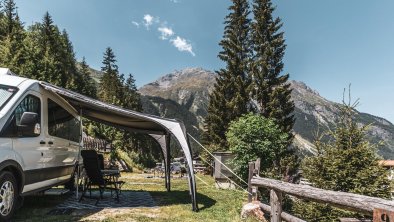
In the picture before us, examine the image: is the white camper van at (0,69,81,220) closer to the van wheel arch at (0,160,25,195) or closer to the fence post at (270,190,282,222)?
the van wheel arch at (0,160,25,195)

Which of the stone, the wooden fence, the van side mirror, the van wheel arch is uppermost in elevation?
the van side mirror

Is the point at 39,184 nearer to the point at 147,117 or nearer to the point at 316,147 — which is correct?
the point at 147,117

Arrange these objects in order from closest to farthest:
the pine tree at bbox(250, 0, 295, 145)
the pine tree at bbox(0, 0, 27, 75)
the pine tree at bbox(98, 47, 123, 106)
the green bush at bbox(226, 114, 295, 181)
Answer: the green bush at bbox(226, 114, 295, 181)
the pine tree at bbox(250, 0, 295, 145)
the pine tree at bbox(0, 0, 27, 75)
the pine tree at bbox(98, 47, 123, 106)

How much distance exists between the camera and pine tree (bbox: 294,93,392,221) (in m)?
9.59

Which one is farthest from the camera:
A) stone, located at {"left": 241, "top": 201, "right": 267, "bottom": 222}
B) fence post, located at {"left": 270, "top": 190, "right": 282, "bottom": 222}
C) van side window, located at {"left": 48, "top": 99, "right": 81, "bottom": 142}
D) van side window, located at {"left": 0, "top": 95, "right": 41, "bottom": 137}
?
stone, located at {"left": 241, "top": 201, "right": 267, "bottom": 222}

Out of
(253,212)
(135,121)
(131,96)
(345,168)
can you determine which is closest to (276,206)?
(253,212)

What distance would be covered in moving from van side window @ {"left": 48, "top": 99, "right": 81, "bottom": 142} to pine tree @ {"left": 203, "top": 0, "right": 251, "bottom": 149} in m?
26.2

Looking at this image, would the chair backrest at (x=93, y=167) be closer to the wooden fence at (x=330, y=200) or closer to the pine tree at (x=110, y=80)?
the wooden fence at (x=330, y=200)

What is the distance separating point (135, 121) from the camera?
39.6 feet

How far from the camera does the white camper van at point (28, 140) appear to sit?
19.2 ft

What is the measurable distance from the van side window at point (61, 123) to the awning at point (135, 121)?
38 cm

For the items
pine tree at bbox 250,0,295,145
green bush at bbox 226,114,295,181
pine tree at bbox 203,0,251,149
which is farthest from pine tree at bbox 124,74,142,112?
green bush at bbox 226,114,295,181

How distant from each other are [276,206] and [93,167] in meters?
5.14

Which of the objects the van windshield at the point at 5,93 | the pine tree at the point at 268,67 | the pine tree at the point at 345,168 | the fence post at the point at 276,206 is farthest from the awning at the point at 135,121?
the pine tree at the point at 268,67
